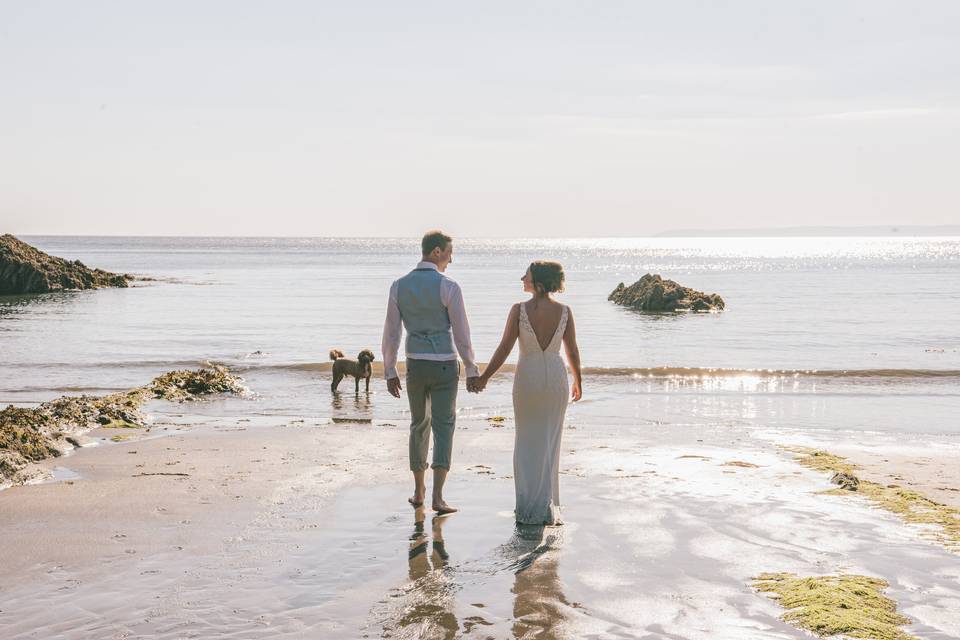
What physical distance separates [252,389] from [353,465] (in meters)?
8.55

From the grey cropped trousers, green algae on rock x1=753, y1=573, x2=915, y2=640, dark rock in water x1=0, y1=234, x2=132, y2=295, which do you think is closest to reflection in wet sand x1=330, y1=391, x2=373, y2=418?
the grey cropped trousers

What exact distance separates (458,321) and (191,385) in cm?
987

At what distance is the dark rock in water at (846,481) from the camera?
8.51 meters

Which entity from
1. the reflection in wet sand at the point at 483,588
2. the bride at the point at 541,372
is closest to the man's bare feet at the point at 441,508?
the reflection in wet sand at the point at 483,588

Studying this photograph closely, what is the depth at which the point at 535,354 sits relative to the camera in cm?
732

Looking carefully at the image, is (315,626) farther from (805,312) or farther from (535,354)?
(805,312)

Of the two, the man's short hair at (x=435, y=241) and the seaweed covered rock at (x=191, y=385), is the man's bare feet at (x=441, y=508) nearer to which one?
the man's short hair at (x=435, y=241)

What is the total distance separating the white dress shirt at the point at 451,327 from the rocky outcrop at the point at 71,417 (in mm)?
3995

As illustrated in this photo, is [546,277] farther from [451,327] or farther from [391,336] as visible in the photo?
[391,336]

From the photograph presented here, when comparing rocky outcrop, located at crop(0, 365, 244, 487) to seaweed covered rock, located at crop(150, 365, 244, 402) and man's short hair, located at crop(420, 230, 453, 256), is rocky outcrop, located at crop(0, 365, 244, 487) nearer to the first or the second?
seaweed covered rock, located at crop(150, 365, 244, 402)

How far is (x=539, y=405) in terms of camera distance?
7309 millimetres

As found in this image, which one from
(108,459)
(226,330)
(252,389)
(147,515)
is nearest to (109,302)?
(226,330)

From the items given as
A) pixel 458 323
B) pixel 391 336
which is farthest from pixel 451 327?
pixel 391 336

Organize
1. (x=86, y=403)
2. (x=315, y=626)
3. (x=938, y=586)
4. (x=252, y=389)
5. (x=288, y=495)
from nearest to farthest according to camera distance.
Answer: (x=315, y=626), (x=938, y=586), (x=288, y=495), (x=86, y=403), (x=252, y=389)
